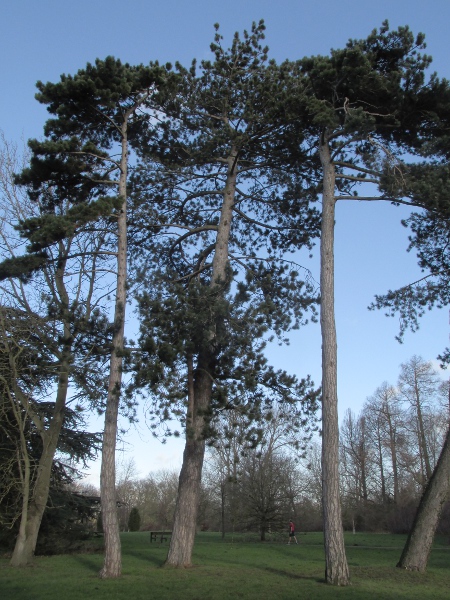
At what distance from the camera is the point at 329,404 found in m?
11.9

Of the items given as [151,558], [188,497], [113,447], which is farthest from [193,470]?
[151,558]

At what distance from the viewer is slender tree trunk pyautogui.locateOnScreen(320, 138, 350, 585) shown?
430 inches

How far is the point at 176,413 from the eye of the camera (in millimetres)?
11422

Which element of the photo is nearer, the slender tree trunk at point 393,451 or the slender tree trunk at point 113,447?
the slender tree trunk at point 113,447

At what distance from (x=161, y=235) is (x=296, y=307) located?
4.57 metres

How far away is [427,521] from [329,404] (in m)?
4.17

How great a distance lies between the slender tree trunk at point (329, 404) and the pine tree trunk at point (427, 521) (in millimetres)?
2885

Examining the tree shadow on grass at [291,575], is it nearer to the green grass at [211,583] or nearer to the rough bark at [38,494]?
the green grass at [211,583]

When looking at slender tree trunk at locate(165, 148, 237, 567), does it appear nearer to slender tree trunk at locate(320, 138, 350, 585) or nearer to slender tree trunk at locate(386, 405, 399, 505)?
slender tree trunk at locate(320, 138, 350, 585)

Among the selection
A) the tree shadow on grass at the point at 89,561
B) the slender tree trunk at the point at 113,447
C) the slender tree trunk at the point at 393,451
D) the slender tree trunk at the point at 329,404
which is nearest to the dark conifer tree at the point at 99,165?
the slender tree trunk at the point at 113,447

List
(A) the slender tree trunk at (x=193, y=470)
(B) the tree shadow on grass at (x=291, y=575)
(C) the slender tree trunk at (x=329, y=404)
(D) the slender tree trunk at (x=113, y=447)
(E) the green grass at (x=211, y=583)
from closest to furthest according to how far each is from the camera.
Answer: (E) the green grass at (x=211, y=583)
(C) the slender tree trunk at (x=329, y=404)
(B) the tree shadow on grass at (x=291, y=575)
(D) the slender tree trunk at (x=113, y=447)
(A) the slender tree trunk at (x=193, y=470)

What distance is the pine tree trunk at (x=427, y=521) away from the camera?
12.9m

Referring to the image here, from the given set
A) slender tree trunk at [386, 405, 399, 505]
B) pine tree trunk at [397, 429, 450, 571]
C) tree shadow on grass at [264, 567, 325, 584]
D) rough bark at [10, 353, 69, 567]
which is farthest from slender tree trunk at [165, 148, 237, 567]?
slender tree trunk at [386, 405, 399, 505]

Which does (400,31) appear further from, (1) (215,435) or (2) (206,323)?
(1) (215,435)
